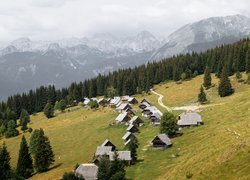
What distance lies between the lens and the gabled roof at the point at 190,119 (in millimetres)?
103875

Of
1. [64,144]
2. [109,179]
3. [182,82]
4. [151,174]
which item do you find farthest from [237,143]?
[182,82]

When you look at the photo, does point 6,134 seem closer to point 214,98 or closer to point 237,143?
point 214,98

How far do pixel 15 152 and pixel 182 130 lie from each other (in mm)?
57954

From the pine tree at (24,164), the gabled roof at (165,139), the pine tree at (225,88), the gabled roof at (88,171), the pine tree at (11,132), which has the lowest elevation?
the pine tree at (11,132)

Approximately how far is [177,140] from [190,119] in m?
13.4

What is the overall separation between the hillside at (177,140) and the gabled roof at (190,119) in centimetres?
263

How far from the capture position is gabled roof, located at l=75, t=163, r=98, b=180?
80.2 m

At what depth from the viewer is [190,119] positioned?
347 ft

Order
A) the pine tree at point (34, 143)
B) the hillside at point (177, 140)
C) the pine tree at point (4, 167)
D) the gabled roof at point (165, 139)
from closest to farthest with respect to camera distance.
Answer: the hillside at point (177, 140) < the gabled roof at point (165, 139) < the pine tree at point (4, 167) < the pine tree at point (34, 143)

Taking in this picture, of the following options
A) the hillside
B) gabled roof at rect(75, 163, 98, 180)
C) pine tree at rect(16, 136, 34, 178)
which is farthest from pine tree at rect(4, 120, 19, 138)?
gabled roof at rect(75, 163, 98, 180)

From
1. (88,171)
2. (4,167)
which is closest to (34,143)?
(4,167)

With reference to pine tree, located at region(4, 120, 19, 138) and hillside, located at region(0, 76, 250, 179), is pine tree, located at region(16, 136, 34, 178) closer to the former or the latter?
hillside, located at region(0, 76, 250, 179)

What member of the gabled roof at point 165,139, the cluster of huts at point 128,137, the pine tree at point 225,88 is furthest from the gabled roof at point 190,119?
the pine tree at point 225,88

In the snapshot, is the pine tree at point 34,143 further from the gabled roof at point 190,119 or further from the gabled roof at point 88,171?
the gabled roof at point 190,119
